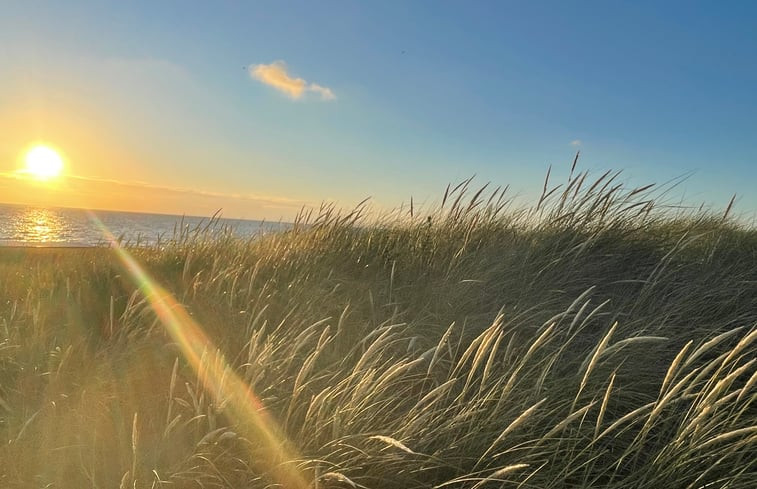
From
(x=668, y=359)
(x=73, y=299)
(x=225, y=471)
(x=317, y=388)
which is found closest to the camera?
(x=225, y=471)

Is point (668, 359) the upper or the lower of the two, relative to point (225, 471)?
upper

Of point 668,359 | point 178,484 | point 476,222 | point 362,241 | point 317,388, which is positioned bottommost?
point 178,484

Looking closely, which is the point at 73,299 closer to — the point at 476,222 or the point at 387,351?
the point at 387,351

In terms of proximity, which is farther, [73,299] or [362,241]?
[362,241]

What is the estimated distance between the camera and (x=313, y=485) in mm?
1473

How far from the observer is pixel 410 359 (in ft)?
7.78

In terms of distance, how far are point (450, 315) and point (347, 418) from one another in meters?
1.47

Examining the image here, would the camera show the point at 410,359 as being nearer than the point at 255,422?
No

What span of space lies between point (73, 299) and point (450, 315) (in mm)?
2552

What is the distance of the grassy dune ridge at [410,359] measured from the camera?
1553mm

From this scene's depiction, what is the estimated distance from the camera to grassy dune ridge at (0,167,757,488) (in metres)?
1.55

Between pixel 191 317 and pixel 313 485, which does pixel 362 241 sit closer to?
pixel 191 317

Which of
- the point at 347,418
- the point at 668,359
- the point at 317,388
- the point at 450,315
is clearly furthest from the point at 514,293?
the point at 347,418

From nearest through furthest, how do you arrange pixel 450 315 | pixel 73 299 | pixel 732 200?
1. pixel 450 315
2. pixel 73 299
3. pixel 732 200
